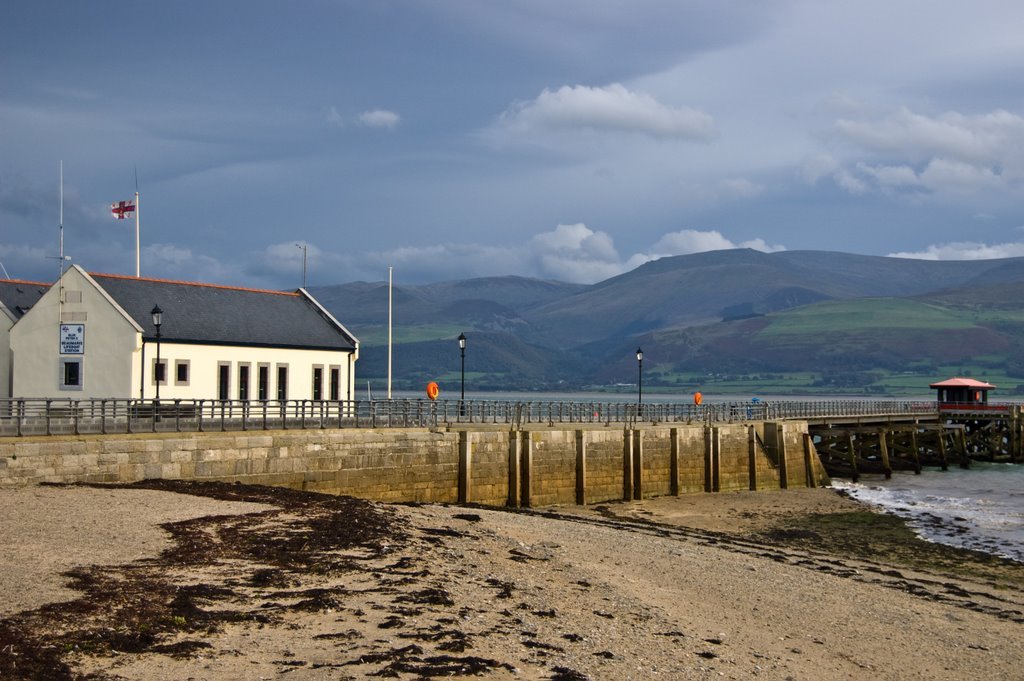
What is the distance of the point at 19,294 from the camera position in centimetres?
5597

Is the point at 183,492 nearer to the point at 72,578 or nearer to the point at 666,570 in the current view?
the point at 72,578

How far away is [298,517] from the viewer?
27.2m

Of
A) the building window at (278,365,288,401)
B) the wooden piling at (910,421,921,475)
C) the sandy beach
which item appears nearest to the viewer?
the sandy beach

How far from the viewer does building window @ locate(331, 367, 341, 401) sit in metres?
59.0

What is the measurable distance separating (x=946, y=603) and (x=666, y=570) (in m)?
7.65

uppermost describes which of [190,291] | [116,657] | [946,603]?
[190,291]

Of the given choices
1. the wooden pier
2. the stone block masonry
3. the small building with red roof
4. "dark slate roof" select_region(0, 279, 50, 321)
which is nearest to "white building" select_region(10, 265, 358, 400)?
"dark slate roof" select_region(0, 279, 50, 321)

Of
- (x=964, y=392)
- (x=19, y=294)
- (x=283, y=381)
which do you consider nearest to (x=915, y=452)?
(x=964, y=392)

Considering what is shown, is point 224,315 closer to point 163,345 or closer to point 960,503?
point 163,345

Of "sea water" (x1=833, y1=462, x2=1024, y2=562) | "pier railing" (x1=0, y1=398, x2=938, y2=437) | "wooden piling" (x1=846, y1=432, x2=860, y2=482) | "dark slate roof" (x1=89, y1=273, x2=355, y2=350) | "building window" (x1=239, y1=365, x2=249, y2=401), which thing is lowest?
"sea water" (x1=833, y1=462, x2=1024, y2=562)

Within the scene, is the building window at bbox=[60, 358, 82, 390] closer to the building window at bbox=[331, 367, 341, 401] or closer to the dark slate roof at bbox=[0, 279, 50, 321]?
the dark slate roof at bbox=[0, 279, 50, 321]

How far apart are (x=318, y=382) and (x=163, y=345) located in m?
9.89

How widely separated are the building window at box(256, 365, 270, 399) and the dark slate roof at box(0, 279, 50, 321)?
11.8m

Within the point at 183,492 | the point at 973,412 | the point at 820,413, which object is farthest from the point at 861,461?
the point at 183,492
